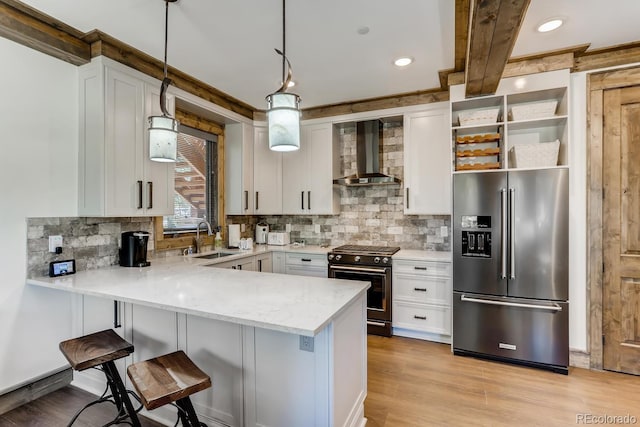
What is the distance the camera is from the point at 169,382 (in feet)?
4.90

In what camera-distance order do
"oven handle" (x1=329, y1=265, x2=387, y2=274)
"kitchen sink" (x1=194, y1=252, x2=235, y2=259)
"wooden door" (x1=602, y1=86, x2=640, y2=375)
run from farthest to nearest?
"kitchen sink" (x1=194, y1=252, x2=235, y2=259)
"oven handle" (x1=329, y1=265, x2=387, y2=274)
"wooden door" (x1=602, y1=86, x2=640, y2=375)

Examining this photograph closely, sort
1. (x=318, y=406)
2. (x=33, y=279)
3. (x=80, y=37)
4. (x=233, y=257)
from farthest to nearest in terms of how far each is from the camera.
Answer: (x=233, y=257) < (x=80, y=37) < (x=33, y=279) < (x=318, y=406)

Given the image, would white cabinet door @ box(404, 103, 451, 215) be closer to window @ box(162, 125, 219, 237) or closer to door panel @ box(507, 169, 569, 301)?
door panel @ box(507, 169, 569, 301)

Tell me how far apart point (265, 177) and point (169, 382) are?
10.2 feet

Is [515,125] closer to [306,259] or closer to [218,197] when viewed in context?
[306,259]

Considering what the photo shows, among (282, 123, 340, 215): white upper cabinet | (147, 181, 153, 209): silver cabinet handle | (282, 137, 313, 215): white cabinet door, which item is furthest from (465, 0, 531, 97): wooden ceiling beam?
(147, 181, 153, 209): silver cabinet handle

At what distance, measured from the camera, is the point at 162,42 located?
2.51 m

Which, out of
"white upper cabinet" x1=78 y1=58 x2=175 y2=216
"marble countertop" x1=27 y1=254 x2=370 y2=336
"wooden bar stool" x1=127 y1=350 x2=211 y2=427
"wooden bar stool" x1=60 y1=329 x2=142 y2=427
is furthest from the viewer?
"white upper cabinet" x1=78 y1=58 x2=175 y2=216

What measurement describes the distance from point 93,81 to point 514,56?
353 centimetres

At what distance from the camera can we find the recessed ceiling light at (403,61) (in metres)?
2.82

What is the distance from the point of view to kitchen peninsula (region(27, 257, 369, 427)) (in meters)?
1.63

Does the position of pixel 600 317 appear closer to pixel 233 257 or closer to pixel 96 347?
pixel 233 257

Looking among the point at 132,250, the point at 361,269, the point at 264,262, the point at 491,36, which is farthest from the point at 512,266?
the point at 132,250

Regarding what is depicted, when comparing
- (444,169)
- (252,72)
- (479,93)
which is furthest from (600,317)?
(252,72)
